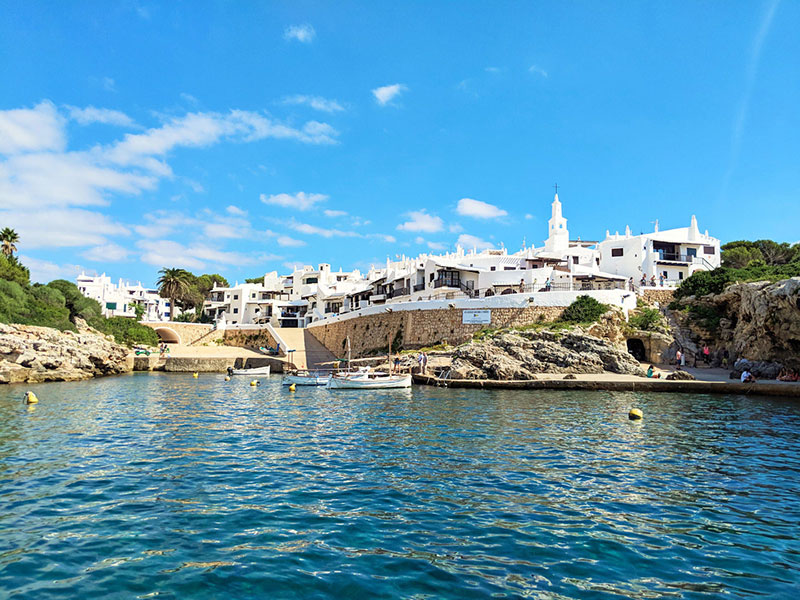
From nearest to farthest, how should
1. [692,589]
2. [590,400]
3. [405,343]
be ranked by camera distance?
[692,589], [590,400], [405,343]

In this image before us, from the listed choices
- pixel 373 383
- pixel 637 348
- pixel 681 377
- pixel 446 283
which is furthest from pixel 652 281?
pixel 373 383

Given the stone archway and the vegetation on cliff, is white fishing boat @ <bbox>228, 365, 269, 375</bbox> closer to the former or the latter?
the vegetation on cliff

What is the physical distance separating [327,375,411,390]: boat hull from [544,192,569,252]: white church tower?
40076 mm

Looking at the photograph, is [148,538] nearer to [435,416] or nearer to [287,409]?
[435,416]

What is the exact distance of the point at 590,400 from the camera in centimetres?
2717

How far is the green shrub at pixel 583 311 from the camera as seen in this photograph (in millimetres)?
41906

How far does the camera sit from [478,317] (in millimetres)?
45375

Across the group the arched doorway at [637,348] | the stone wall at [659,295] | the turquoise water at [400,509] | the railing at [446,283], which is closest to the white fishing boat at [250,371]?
the railing at [446,283]

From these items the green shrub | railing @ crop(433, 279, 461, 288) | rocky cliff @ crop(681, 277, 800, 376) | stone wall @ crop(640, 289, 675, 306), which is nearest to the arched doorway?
rocky cliff @ crop(681, 277, 800, 376)

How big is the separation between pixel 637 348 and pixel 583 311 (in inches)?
281

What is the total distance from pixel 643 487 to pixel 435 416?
11.3m

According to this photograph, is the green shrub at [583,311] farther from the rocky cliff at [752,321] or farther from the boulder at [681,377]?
the boulder at [681,377]

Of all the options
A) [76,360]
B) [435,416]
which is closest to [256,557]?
[435,416]

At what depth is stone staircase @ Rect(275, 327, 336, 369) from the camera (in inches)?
2299
